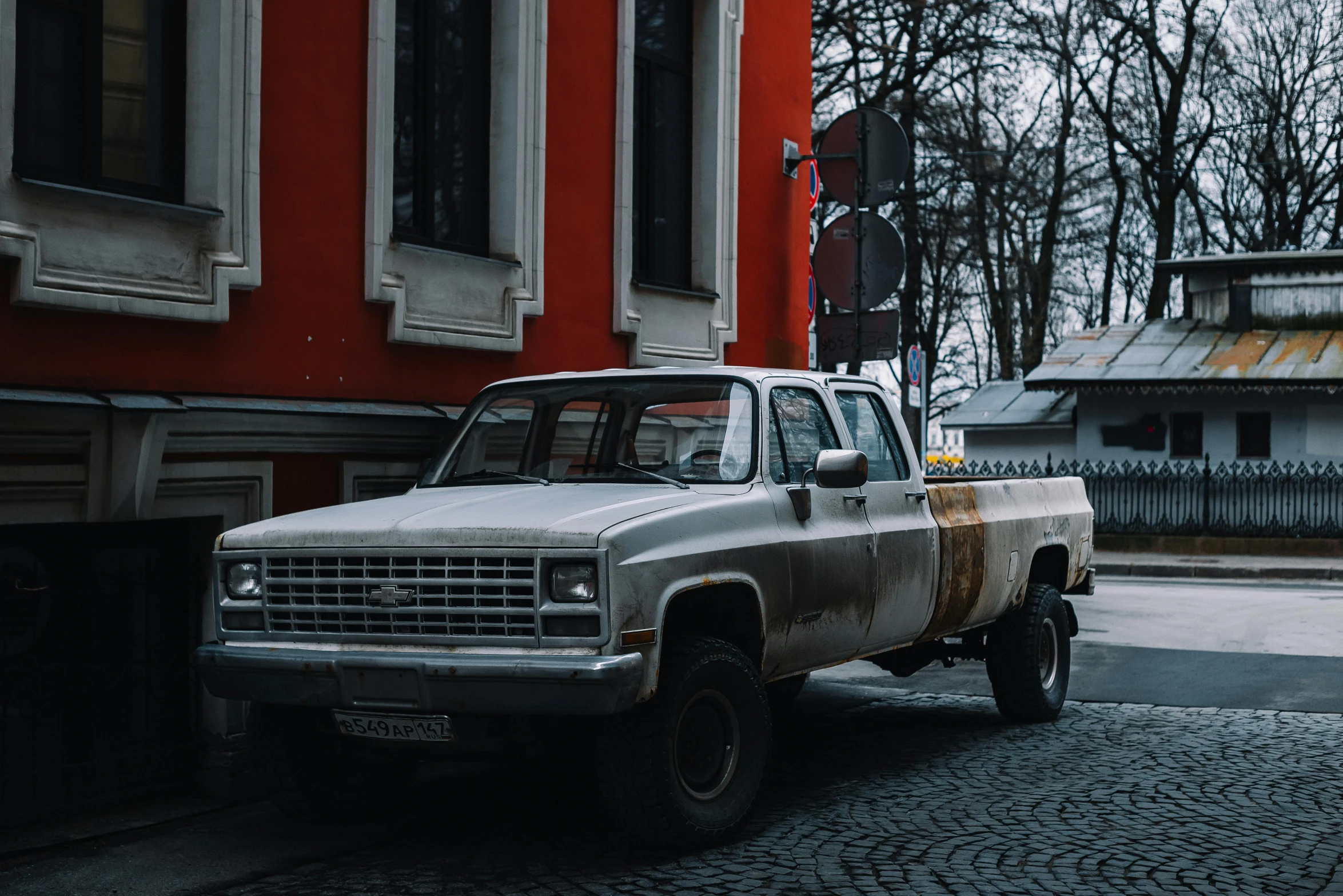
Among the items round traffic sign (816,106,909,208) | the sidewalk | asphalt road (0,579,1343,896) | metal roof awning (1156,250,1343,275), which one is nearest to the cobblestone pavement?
asphalt road (0,579,1343,896)

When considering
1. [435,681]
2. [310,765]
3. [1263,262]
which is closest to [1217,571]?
[1263,262]

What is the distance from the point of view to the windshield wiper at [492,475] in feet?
21.6

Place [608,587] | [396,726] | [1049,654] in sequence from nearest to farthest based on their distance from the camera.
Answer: [608,587]
[396,726]
[1049,654]

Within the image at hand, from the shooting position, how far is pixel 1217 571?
71.4ft

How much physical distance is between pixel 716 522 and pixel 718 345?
19.8 feet

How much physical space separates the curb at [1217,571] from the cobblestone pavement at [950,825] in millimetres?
13556

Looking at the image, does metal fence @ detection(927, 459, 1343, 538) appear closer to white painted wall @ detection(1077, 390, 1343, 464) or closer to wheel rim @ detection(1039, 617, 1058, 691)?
white painted wall @ detection(1077, 390, 1343, 464)

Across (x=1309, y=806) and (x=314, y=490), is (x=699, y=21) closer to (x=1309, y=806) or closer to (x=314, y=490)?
(x=314, y=490)

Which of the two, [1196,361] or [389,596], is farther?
[1196,361]

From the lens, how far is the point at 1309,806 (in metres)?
6.51

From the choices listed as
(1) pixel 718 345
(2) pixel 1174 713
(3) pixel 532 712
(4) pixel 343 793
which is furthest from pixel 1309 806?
(1) pixel 718 345

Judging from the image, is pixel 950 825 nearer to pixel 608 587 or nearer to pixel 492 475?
pixel 608 587

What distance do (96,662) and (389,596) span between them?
226 centimetres

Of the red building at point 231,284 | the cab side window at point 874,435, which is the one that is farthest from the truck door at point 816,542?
the red building at point 231,284
